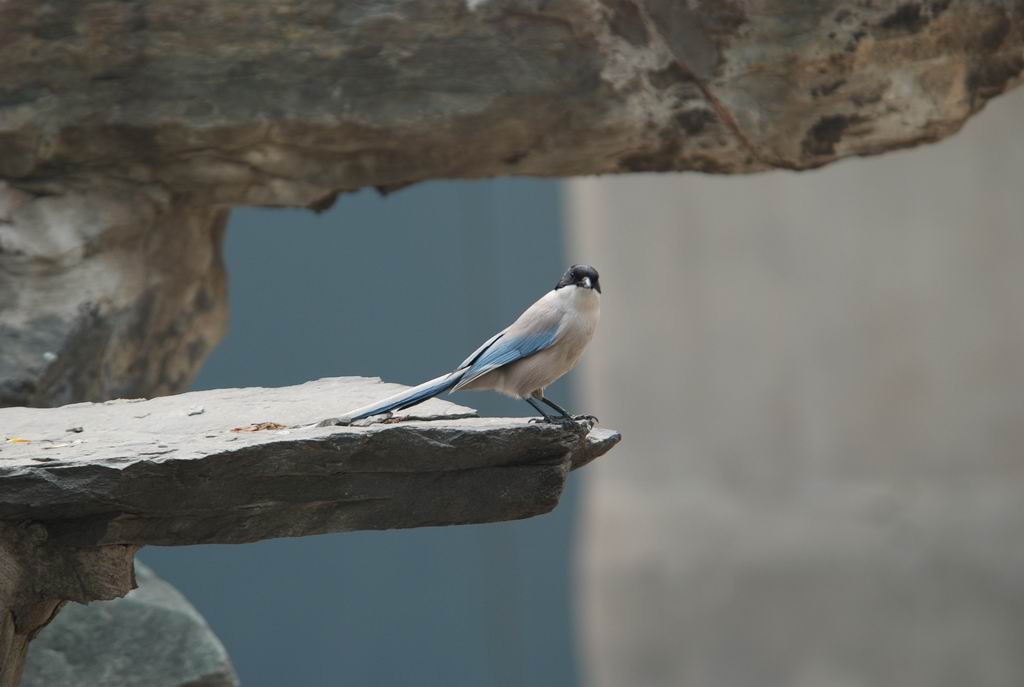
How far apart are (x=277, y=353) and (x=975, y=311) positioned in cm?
334

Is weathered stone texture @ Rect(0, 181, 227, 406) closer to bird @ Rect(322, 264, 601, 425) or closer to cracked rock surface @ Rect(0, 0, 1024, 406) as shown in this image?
cracked rock surface @ Rect(0, 0, 1024, 406)

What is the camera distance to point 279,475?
117 inches

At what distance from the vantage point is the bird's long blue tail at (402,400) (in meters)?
3.09

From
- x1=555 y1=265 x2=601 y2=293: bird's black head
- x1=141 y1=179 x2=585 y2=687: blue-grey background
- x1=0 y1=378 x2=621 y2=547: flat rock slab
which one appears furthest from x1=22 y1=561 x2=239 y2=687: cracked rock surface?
x1=141 y1=179 x2=585 y2=687: blue-grey background

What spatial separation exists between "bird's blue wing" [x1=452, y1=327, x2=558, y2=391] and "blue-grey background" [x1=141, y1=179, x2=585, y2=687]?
394 centimetres

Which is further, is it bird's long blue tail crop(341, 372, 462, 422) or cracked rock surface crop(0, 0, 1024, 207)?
cracked rock surface crop(0, 0, 1024, 207)

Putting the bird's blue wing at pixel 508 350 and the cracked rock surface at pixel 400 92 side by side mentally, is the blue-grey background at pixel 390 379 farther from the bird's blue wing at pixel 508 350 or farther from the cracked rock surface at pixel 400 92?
the bird's blue wing at pixel 508 350

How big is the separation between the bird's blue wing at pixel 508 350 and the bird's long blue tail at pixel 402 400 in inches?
2.5

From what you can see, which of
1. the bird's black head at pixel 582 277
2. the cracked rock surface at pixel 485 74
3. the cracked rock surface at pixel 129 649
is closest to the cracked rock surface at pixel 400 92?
the cracked rock surface at pixel 485 74

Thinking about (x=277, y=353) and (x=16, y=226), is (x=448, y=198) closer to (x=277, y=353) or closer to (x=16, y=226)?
(x=277, y=353)

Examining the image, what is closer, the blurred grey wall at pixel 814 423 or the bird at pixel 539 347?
the bird at pixel 539 347

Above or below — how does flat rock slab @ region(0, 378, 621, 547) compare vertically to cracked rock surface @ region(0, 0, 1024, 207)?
below

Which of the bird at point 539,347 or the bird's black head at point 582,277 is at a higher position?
the bird's black head at point 582,277

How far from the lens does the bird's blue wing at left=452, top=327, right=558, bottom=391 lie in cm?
325
